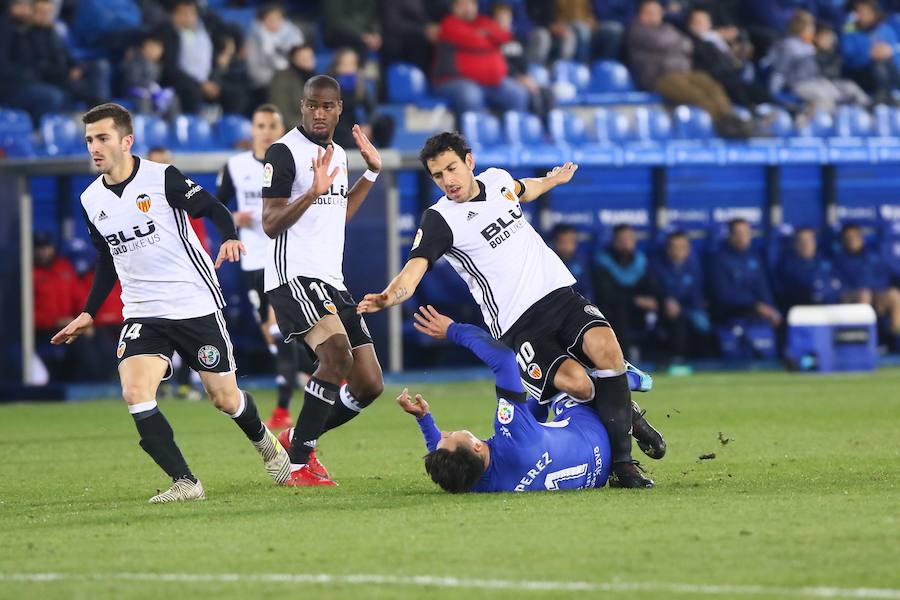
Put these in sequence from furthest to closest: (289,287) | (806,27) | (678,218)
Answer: (806,27)
(678,218)
(289,287)

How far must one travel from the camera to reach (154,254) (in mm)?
8984

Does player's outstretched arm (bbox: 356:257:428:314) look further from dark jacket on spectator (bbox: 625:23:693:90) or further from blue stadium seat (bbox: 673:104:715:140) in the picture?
dark jacket on spectator (bbox: 625:23:693:90)

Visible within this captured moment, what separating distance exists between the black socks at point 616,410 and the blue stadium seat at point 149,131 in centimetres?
1066

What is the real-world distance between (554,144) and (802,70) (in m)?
5.40

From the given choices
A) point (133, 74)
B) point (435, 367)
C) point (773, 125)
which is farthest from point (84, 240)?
point (773, 125)

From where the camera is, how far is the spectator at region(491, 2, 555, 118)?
21.9 meters

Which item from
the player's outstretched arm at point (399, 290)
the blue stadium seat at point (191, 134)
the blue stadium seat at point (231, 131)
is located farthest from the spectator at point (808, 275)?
the player's outstretched arm at point (399, 290)

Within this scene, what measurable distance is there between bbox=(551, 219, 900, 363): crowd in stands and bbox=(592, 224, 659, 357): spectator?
0.01 meters

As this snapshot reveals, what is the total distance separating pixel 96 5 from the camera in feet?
65.1

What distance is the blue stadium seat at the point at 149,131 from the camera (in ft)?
61.0

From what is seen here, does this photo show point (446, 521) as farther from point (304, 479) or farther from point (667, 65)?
point (667, 65)

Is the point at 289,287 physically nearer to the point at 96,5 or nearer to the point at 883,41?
the point at 96,5

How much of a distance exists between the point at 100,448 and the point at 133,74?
761cm

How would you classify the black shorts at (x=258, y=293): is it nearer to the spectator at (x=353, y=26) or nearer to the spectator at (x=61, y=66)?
the spectator at (x=61, y=66)
